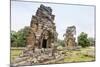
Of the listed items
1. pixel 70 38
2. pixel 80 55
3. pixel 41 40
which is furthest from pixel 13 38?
pixel 80 55

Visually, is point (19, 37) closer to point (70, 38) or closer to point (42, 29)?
point (42, 29)

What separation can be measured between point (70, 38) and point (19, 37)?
2.09 feet

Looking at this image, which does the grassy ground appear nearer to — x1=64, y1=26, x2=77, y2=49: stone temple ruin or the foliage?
x1=64, y1=26, x2=77, y2=49: stone temple ruin

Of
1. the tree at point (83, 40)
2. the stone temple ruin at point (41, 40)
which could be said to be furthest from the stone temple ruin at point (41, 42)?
the tree at point (83, 40)

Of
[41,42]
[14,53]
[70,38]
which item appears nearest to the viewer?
[14,53]

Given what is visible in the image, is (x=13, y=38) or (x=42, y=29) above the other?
(x=42, y=29)

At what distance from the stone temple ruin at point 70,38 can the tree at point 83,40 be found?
0.08 metres

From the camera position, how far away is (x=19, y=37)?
2.30 m

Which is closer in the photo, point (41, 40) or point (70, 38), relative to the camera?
point (41, 40)

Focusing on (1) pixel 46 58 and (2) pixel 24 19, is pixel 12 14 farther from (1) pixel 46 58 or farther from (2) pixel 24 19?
(1) pixel 46 58

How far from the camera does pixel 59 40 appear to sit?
8.11 feet

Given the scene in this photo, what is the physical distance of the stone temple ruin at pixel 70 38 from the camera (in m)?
2.51

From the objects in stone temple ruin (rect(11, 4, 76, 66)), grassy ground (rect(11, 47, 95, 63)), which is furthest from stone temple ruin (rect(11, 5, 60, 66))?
grassy ground (rect(11, 47, 95, 63))
